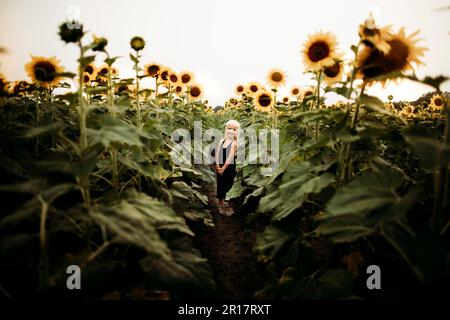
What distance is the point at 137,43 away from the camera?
378cm

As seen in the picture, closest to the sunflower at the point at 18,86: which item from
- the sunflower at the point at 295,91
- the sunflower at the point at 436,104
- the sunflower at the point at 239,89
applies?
the sunflower at the point at 295,91

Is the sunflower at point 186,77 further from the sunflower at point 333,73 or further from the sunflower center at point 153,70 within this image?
the sunflower at point 333,73

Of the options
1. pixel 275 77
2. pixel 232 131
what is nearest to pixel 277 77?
pixel 275 77

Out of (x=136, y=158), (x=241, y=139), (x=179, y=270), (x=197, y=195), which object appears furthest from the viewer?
(x=241, y=139)

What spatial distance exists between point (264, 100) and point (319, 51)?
3.57m

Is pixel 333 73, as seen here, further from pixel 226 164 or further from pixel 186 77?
pixel 186 77

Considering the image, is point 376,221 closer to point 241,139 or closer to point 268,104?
point 268,104

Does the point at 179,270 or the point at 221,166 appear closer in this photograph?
the point at 179,270

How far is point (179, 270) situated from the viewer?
Result: 7.16 feet

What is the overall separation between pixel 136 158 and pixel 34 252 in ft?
3.61

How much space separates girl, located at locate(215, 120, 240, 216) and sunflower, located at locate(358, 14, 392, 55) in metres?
3.88

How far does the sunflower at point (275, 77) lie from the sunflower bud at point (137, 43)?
3204mm

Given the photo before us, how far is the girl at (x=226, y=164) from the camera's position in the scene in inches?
228
